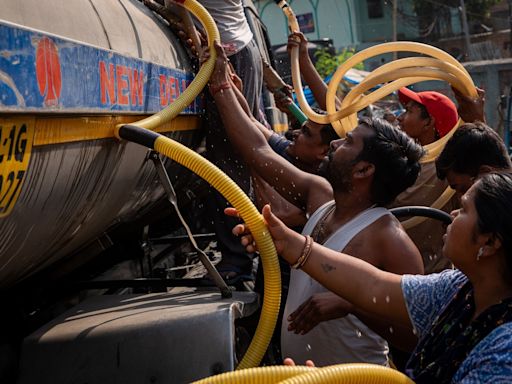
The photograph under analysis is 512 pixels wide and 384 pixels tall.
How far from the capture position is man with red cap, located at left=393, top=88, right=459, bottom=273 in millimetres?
3922

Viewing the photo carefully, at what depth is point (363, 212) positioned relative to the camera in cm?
271

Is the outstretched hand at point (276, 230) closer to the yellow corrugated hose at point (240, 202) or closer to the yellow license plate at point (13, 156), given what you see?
the yellow corrugated hose at point (240, 202)

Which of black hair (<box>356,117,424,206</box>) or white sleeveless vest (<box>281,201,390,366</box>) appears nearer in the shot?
white sleeveless vest (<box>281,201,390,366</box>)

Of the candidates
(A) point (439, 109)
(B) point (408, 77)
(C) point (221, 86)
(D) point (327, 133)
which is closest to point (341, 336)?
(C) point (221, 86)

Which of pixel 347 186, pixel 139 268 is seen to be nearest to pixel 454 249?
pixel 347 186

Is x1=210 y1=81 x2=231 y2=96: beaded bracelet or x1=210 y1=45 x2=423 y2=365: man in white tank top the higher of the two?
x1=210 y1=81 x2=231 y2=96: beaded bracelet

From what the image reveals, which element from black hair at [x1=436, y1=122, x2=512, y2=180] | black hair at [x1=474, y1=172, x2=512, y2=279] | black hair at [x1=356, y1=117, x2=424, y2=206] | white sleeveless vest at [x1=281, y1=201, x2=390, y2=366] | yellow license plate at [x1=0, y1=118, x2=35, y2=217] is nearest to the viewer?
black hair at [x1=474, y1=172, x2=512, y2=279]

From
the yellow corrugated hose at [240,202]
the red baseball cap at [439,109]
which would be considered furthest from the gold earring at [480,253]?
the red baseball cap at [439,109]

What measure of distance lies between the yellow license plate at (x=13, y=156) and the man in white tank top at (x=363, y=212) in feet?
3.41

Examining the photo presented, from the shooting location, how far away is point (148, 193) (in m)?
3.49

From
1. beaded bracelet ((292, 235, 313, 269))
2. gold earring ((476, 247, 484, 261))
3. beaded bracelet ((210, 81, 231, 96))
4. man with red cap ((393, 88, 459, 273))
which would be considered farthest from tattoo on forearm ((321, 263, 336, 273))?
man with red cap ((393, 88, 459, 273))

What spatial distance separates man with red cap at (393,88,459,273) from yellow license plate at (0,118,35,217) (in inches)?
89.8

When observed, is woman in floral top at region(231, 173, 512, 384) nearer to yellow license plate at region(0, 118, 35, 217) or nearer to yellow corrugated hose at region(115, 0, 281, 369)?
yellow corrugated hose at region(115, 0, 281, 369)

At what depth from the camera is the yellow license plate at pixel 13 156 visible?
1936 mm
